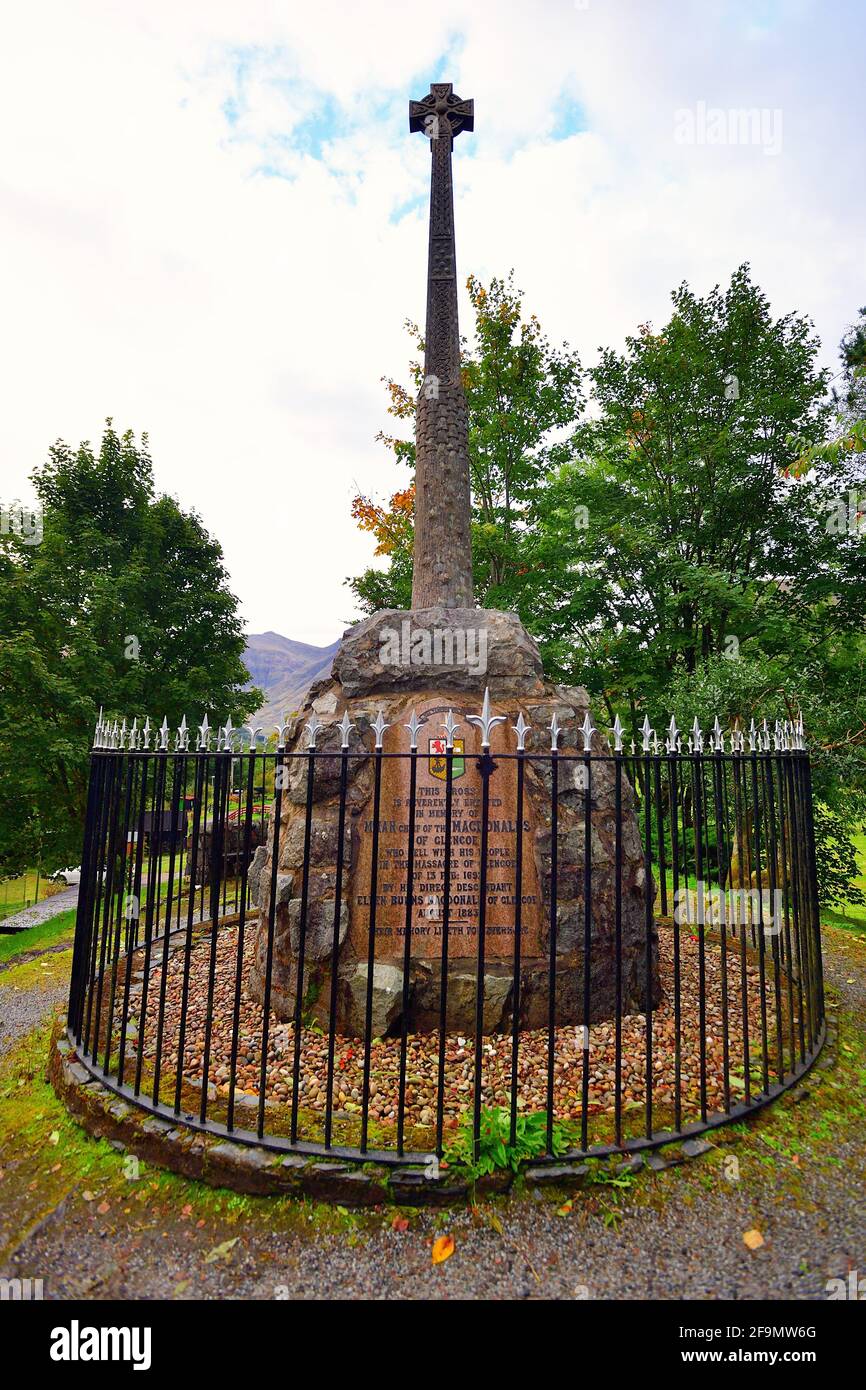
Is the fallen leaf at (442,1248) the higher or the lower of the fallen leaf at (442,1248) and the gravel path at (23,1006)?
the higher

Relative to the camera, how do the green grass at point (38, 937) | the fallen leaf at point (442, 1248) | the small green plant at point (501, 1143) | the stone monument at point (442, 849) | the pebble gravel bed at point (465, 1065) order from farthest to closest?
the green grass at point (38, 937)
the stone monument at point (442, 849)
the pebble gravel bed at point (465, 1065)
the small green plant at point (501, 1143)
the fallen leaf at point (442, 1248)

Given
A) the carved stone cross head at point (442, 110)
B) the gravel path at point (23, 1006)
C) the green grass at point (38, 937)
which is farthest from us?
the green grass at point (38, 937)

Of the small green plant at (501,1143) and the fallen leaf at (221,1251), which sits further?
the small green plant at (501,1143)

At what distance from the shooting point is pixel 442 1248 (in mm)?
2527

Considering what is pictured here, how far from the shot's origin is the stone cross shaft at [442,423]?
5.88 meters

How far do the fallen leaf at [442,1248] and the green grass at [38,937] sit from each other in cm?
683

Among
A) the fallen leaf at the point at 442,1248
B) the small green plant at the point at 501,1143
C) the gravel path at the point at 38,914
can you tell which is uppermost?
the small green plant at the point at 501,1143

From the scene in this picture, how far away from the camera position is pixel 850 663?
10.3 m

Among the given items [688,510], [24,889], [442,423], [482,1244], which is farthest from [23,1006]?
[24,889]

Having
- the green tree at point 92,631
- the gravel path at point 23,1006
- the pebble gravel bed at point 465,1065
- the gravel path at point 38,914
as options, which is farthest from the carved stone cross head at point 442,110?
the gravel path at point 38,914

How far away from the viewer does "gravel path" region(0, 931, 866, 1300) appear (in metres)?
2.37

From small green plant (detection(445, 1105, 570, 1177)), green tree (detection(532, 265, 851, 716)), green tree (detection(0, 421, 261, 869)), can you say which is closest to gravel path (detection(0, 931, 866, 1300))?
small green plant (detection(445, 1105, 570, 1177))

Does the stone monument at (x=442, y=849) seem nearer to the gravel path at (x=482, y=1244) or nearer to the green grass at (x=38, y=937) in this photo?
the gravel path at (x=482, y=1244)
